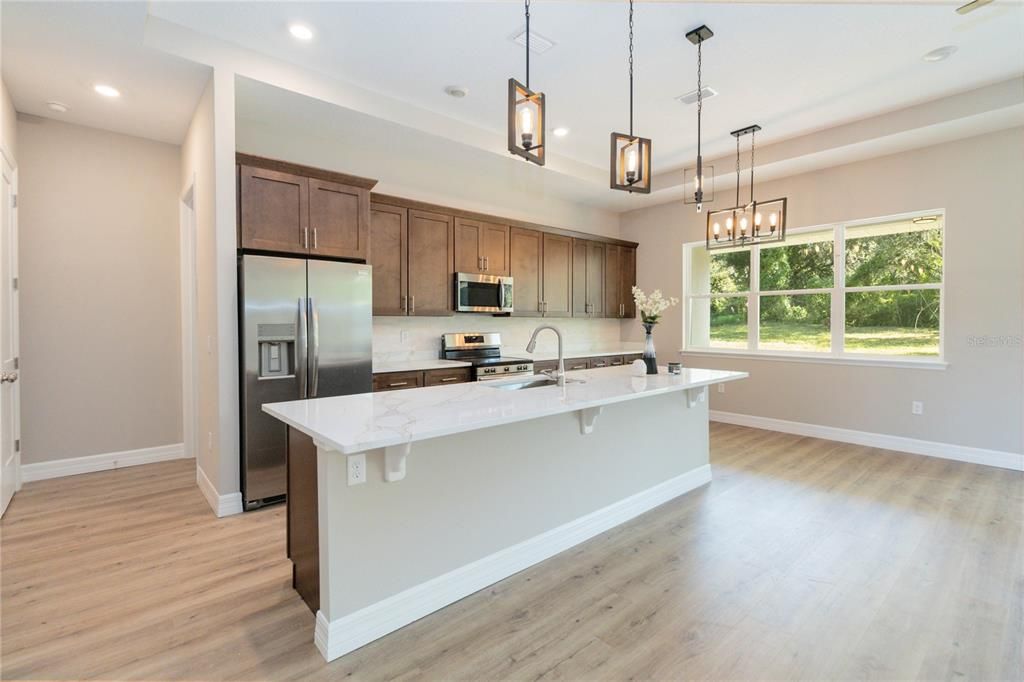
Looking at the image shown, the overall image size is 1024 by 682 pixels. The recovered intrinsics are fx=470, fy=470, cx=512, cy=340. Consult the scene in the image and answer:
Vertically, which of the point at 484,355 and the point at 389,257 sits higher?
the point at 389,257

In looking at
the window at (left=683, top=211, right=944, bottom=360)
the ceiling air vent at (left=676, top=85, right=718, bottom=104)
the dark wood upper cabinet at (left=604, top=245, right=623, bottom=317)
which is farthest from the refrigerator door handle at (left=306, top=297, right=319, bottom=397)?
the window at (left=683, top=211, right=944, bottom=360)

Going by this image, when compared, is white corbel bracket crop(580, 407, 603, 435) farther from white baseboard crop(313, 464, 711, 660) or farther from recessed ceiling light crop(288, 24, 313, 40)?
recessed ceiling light crop(288, 24, 313, 40)

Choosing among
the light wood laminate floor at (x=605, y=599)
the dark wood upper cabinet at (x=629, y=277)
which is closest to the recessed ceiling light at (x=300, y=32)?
the light wood laminate floor at (x=605, y=599)

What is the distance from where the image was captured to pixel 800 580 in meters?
2.32

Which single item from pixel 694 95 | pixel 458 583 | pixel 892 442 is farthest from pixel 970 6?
pixel 458 583

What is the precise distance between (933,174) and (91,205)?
7499 mm

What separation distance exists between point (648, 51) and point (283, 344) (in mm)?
3213

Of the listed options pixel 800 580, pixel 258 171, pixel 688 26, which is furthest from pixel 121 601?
pixel 688 26

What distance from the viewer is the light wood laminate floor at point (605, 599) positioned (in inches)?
68.8

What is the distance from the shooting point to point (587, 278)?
6.25m

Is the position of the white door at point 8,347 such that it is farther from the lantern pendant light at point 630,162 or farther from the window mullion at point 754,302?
the window mullion at point 754,302

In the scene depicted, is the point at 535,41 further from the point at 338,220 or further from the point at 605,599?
the point at 605,599

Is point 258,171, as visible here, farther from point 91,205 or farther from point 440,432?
point 440,432

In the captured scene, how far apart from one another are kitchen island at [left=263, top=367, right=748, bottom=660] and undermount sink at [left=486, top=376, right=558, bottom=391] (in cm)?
3
